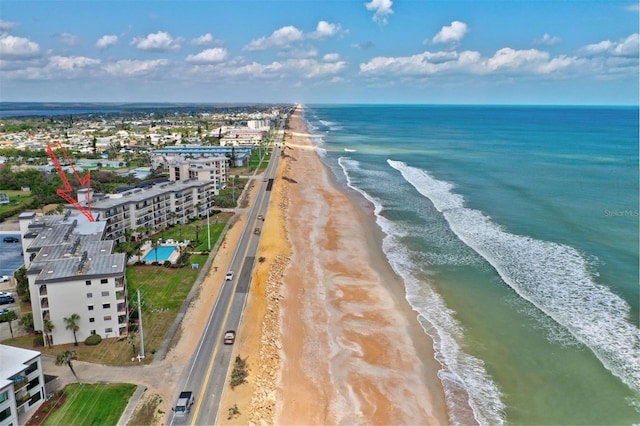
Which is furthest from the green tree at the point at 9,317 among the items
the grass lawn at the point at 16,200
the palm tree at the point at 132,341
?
the grass lawn at the point at 16,200

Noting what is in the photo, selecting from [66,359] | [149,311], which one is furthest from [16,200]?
[66,359]

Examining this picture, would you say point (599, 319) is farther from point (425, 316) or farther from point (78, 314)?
point (78, 314)

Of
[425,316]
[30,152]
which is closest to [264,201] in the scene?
[425,316]

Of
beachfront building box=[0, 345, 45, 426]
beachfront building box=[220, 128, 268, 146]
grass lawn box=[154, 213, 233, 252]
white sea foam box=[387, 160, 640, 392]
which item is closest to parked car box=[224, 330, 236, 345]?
beachfront building box=[0, 345, 45, 426]

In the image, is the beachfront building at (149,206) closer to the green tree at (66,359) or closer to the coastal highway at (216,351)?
the coastal highway at (216,351)

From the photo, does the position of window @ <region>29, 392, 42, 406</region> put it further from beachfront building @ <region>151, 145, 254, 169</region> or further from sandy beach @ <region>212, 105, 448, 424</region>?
beachfront building @ <region>151, 145, 254, 169</region>

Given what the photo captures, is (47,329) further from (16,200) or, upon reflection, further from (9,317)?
(16,200)
